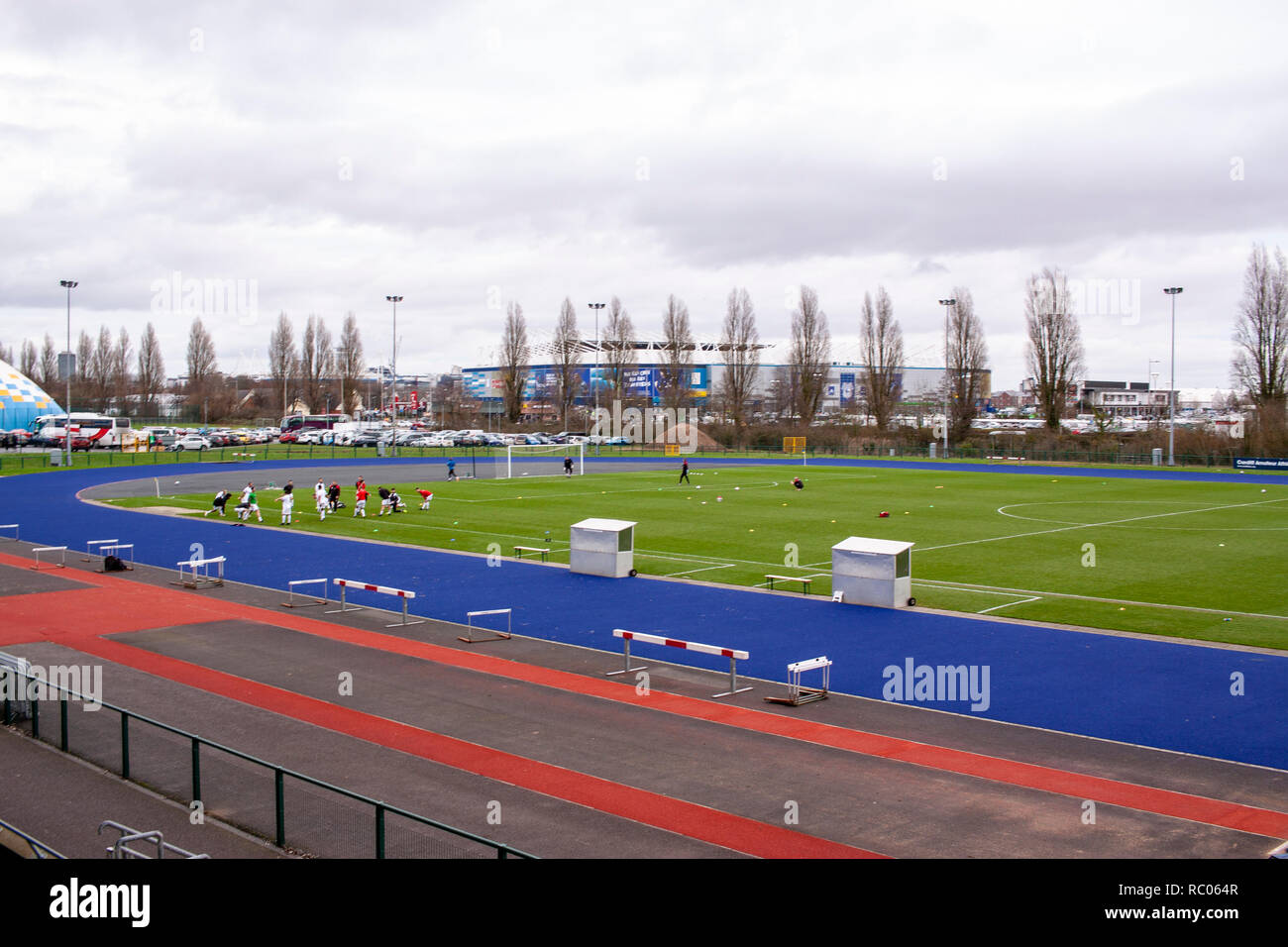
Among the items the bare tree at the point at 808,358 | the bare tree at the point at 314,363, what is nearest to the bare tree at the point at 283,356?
the bare tree at the point at 314,363

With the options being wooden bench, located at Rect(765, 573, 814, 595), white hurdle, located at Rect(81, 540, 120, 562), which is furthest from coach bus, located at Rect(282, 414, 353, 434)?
wooden bench, located at Rect(765, 573, 814, 595)

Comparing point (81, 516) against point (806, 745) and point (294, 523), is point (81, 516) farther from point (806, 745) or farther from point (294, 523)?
point (806, 745)

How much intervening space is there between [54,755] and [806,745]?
10.1 metres

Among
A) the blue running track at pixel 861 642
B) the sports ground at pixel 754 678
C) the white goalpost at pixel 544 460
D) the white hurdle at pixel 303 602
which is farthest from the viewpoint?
the white goalpost at pixel 544 460

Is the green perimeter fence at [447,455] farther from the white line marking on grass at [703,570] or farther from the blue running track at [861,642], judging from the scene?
the white line marking on grass at [703,570]

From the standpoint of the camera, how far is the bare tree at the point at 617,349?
12075 cm

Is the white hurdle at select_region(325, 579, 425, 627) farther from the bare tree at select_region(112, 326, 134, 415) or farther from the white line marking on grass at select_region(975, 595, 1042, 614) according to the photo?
the bare tree at select_region(112, 326, 134, 415)

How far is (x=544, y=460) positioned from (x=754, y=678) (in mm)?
72346

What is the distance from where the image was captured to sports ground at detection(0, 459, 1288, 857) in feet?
38.9

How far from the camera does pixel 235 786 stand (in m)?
12.4

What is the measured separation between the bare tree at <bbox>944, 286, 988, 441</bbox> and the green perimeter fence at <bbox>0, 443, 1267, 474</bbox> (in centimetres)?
651

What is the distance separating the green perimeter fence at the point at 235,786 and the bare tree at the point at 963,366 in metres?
96.5

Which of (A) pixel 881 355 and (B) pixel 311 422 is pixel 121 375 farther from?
(A) pixel 881 355

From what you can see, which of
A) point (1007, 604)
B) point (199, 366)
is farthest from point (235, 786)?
point (199, 366)
